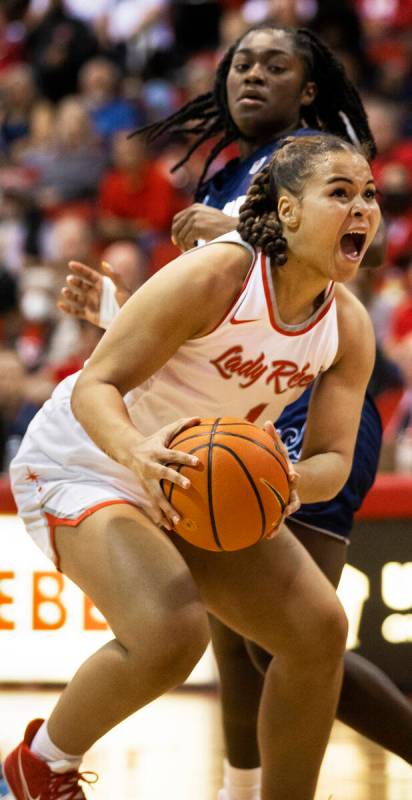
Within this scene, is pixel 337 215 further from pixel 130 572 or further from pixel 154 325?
pixel 130 572

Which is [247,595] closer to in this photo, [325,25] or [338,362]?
[338,362]

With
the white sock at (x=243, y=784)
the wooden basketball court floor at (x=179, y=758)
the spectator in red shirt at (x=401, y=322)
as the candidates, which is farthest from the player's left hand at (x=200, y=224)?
the spectator in red shirt at (x=401, y=322)

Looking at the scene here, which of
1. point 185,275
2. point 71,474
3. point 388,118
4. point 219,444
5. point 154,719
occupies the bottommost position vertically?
point 154,719

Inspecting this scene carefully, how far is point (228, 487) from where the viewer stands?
247 centimetres

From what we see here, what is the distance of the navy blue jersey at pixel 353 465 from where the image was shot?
3.28 meters

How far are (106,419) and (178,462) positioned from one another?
0.22 metres

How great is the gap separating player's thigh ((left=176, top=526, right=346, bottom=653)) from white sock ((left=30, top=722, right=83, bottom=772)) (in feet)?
1.48

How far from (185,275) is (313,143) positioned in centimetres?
42

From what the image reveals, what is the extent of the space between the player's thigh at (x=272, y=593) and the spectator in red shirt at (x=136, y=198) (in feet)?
18.3

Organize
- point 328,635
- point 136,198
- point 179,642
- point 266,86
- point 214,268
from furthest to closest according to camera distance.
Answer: point 136,198
point 266,86
point 328,635
point 214,268
point 179,642

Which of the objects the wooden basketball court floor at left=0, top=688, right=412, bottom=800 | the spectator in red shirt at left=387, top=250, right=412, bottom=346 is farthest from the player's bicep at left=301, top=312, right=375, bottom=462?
the spectator in red shirt at left=387, top=250, right=412, bottom=346

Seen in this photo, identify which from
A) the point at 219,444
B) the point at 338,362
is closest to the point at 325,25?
the point at 338,362

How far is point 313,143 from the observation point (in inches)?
109

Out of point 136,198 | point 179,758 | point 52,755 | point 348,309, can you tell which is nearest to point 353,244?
point 348,309
